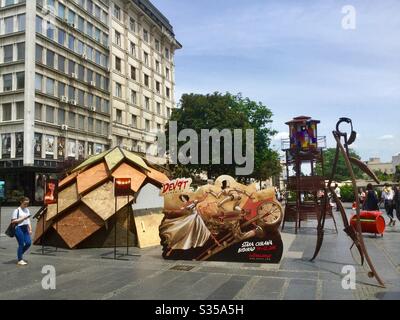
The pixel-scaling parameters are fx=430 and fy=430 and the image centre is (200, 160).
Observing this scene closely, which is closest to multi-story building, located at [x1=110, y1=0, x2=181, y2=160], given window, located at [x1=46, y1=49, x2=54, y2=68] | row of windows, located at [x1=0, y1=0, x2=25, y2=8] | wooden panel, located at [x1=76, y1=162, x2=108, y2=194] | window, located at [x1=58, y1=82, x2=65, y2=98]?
window, located at [x1=58, y1=82, x2=65, y2=98]

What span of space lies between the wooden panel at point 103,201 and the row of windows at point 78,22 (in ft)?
116

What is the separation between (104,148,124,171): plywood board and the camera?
15.0 metres

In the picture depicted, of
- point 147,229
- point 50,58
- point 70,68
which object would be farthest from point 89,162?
point 70,68

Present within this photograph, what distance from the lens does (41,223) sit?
48.6 feet

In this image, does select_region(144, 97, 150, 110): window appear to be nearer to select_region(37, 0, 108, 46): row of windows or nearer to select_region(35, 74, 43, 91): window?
select_region(37, 0, 108, 46): row of windows

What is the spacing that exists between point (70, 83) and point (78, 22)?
7.25m

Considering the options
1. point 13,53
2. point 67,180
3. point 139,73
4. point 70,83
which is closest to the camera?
point 67,180

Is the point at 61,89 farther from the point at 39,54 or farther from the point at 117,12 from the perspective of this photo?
the point at 117,12

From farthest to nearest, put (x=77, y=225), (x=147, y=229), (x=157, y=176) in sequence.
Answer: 1. (x=157, y=176)
2. (x=147, y=229)
3. (x=77, y=225)

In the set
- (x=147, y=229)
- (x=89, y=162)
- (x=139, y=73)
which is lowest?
(x=147, y=229)

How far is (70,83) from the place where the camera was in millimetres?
46938

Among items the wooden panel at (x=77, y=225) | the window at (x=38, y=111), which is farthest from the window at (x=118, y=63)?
the wooden panel at (x=77, y=225)

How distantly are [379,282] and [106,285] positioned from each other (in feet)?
17.3
